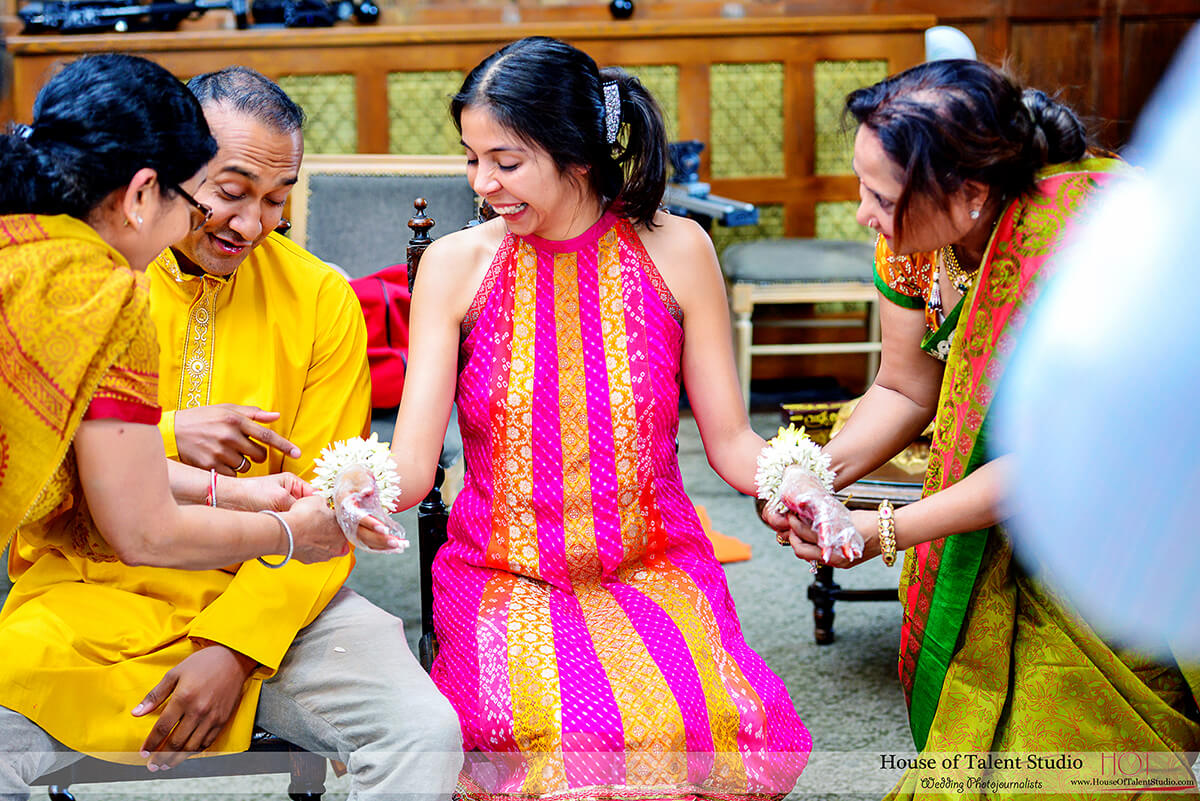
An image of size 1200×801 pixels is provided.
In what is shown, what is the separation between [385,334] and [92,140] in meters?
1.66

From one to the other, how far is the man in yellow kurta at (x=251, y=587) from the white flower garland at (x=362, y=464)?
92mm

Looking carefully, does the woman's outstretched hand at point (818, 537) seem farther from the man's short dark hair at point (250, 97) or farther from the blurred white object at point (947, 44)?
the blurred white object at point (947, 44)

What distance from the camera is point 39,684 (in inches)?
65.6

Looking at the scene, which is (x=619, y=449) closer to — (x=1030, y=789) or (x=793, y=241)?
(x=1030, y=789)

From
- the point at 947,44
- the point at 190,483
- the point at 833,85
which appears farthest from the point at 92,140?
the point at 833,85

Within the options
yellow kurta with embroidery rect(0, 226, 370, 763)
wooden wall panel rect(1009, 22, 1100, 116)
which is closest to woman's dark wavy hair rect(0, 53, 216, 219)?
yellow kurta with embroidery rect(0, 226, 370, 763)

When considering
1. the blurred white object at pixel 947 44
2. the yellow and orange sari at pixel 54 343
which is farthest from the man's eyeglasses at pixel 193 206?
the blurred white object at pixel 947 44

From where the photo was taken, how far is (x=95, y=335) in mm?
1384

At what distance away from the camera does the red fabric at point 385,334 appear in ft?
9.95

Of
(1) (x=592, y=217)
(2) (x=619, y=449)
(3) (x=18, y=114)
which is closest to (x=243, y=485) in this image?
(2) (x=619, y=449)

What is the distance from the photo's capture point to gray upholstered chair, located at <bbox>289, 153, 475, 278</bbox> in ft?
13.0

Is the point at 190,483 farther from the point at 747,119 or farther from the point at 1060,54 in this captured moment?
the point at 1060,54

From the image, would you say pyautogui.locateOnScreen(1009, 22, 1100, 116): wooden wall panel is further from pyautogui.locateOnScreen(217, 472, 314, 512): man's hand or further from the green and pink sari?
pyautogui.locateOnScreen(217, 472, 314, 512): man's hand

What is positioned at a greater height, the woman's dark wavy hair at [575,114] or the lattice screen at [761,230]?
the woman's dark wavy hair at [575,114]
